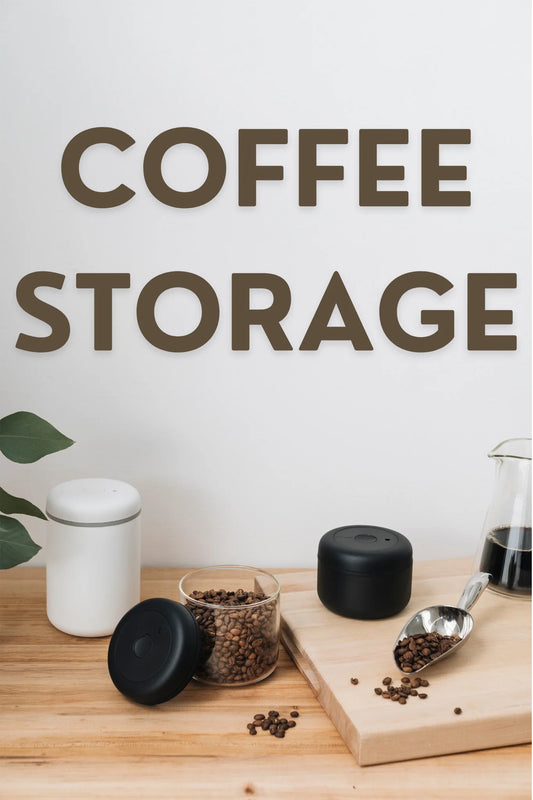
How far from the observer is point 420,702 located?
2.46 feet

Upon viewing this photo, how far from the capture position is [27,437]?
96 centimetres

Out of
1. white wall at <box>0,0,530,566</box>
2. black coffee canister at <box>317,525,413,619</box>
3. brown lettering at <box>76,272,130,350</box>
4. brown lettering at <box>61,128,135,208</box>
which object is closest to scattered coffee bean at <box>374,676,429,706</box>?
black coffee canister at <box>317,525,413,619</box>

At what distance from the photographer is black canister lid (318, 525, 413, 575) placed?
2.97 feet

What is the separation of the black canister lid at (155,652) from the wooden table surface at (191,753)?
0.03 metres

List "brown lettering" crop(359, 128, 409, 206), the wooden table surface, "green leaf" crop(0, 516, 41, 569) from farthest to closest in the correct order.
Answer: "brown lettering" crop(359, 128, 409, 206) < "green leaf" crop(0, 516, 41, 569) < the wooden table surface

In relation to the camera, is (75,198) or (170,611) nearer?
(170,611)

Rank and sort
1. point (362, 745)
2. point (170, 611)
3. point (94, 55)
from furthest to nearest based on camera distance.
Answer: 1. point (94, 55)
2. point (170, 611)
3. point (362, 745)

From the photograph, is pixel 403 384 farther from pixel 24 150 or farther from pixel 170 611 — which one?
pixel 24 150

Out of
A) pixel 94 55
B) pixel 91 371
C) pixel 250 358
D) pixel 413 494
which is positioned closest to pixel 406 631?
pixel 413 494

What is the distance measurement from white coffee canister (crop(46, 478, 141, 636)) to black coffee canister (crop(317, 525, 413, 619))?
0.25 metres

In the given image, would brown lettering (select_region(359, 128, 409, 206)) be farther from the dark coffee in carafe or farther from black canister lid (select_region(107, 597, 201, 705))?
black canister lid (select_region(107, 597, 201, 705))

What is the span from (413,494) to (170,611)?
1.70 feet

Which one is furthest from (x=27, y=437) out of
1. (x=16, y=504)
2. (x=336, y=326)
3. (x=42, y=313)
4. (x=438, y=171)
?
(x=438, y=171)

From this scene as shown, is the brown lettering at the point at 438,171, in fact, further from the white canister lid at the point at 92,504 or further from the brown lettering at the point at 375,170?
the white canister lid at the point at 92,504
